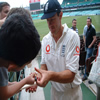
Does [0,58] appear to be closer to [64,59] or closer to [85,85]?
[64,59]

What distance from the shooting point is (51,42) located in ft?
3.72

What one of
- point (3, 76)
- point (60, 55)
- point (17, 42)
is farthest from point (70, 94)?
point (17, 42)

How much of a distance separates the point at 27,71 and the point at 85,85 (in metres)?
1.71

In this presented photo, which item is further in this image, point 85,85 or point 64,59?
point 85,85

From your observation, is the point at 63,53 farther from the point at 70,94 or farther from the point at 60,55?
the point at 70,94

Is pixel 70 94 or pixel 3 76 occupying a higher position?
pixel 3 76

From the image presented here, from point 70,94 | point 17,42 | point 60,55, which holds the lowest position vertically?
point 70,94

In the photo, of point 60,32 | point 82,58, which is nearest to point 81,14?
point 82,58

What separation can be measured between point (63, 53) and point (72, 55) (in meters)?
0.09

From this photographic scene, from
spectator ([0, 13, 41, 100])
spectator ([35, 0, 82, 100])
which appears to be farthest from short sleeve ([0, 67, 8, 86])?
spectator ([35, 0, 82, 100])

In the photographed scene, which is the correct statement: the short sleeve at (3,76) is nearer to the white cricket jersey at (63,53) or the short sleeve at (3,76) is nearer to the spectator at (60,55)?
the spectator at (60,55)

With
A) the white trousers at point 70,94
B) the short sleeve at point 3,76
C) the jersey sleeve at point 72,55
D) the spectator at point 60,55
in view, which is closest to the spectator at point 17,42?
the short sleeve at point 3,76

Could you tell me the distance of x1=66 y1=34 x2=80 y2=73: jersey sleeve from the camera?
0.97 m

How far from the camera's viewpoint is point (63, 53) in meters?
1.03
